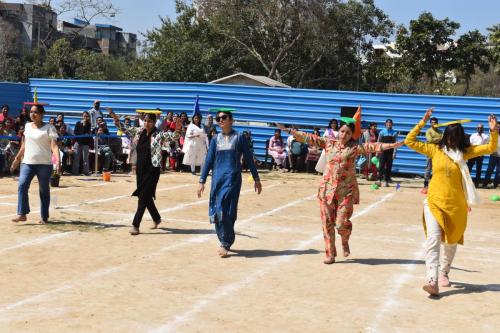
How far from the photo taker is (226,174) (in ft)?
31.0

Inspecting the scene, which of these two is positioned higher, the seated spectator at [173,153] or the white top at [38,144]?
the white top at [38,144]

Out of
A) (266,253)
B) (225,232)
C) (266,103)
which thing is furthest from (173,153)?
(225,232)

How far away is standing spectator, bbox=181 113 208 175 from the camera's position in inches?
840

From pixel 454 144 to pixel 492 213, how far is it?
27.0 feet

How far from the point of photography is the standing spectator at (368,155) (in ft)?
70.7

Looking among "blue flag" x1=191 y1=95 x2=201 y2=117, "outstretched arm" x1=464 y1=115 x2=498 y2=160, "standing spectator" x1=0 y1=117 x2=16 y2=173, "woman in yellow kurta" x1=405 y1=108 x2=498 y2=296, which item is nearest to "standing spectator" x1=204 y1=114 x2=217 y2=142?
"blue flag" x1=191 y1=95 x2=201 y2=117

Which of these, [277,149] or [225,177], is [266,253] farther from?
[277,149]

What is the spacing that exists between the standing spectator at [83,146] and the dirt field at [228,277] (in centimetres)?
621

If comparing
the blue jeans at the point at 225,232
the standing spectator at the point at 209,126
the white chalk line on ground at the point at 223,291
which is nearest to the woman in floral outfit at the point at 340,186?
the white chalk line on ground at the point at 223,291

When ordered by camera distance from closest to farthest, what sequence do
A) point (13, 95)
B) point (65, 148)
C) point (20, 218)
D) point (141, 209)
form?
point (141, 209) → point (20, 218) → point (65, 148) → point (13, 95)

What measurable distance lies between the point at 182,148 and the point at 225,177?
12884mm

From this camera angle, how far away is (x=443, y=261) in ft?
26.3

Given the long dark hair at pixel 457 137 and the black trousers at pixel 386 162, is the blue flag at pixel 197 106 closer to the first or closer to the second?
the black trousers at pixel 386 162

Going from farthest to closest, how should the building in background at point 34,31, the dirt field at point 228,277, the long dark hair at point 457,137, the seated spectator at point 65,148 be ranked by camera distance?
the building in background at point 34,31 < the seated spectator at point 65,148 < the long dark hair at point 457,137 < the dirt field at point 228,277
